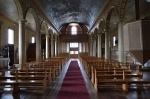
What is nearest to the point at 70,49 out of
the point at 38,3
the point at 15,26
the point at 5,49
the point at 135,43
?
the point at 15,26

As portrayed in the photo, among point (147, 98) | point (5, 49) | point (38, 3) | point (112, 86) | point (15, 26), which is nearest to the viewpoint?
point (147, 98)

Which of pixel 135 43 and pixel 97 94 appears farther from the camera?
pixel 97 94

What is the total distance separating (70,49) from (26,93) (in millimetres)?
31253

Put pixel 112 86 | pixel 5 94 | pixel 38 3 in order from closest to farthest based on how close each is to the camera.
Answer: pixel 5 94 < pixel 112 86 < pixel 38 3

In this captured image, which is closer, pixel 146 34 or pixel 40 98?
pixel 146 34

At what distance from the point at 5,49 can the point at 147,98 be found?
1624cm

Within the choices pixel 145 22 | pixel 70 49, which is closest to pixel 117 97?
pixel 145 22

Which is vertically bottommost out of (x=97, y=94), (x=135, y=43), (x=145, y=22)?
(x=97, y=94)

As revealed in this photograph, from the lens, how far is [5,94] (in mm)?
5832

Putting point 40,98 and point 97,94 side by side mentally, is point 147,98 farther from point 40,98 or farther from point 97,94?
point 40,98

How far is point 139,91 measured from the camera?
243 inches

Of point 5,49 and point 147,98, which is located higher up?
point 5,49

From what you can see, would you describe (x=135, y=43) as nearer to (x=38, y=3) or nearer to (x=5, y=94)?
(x=5, y=94)

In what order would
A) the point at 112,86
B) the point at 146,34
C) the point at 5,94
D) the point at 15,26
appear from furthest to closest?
the point at 15,26 → the point at 112,86 → the point at 5,94 → the point at 146,34
